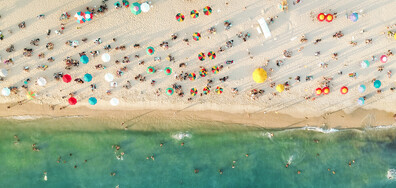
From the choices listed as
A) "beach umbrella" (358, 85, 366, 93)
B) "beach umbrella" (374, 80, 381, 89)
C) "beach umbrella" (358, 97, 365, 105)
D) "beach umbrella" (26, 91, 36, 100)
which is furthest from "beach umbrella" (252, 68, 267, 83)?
"beach umbrella" (26, 91, 36, 100)

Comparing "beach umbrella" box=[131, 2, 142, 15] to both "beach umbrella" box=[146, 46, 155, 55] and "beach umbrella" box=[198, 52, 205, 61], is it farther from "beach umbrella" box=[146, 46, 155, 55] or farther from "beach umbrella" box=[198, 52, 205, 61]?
"beach umbrella" box=[198, 52, 205, 61]

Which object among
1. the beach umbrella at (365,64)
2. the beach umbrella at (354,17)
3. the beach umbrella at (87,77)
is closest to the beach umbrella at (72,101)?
the beach umbrella at (87,77)

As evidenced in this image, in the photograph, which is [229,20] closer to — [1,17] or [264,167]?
[264,167]

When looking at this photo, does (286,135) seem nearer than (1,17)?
No

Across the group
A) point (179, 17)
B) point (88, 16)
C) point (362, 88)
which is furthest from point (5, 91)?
point (362, 88)

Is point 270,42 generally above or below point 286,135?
above

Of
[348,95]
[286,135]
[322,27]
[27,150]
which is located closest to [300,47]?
[322,27]

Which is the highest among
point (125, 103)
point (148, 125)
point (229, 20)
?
point (229, 20)

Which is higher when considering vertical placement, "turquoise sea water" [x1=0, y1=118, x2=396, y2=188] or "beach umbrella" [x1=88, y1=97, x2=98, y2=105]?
"beach umbrella" [x1=88, y1=97, x2=98, y2=105]
